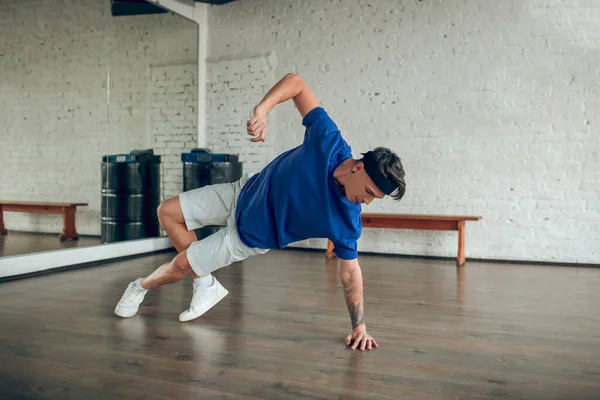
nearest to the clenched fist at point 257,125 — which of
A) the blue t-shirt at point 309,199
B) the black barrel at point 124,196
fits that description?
the blue t-shirt at point 309,199

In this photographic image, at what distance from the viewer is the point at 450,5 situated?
17.9 feet

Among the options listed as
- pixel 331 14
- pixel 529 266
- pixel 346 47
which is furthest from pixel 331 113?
pixel 529 266

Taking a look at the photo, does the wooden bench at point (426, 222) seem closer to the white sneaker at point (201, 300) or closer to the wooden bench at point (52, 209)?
the white sneaker at point (201, 300)

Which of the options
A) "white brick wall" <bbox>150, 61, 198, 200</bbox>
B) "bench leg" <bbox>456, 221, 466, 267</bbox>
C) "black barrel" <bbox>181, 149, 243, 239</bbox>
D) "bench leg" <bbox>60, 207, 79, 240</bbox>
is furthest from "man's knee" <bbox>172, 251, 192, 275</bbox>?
"white brick wall" <bbox>150, 61, 198, 200</bbox>

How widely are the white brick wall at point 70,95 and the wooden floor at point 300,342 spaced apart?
1.14 m

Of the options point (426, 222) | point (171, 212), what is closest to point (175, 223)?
point (171, 212)

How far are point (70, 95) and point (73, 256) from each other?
157 cm

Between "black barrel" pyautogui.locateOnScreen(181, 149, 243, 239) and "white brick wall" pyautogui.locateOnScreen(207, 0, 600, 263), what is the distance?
91cm

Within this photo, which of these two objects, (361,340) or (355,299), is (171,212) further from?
(361,340)

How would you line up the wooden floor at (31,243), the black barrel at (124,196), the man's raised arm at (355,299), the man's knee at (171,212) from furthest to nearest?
the black barrel at (124,196), the wooden floor at (31,243), the man's knee at (171,212), the man's raised arm at (355,299)

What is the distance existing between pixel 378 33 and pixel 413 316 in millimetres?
3735

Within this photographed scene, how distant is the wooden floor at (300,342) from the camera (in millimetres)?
1942

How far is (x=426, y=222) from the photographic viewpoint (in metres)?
5.26

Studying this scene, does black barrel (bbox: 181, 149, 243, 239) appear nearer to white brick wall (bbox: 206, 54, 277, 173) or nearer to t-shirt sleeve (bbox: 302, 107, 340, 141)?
white brick wall (bbox: 206, 54, 277, 173)
